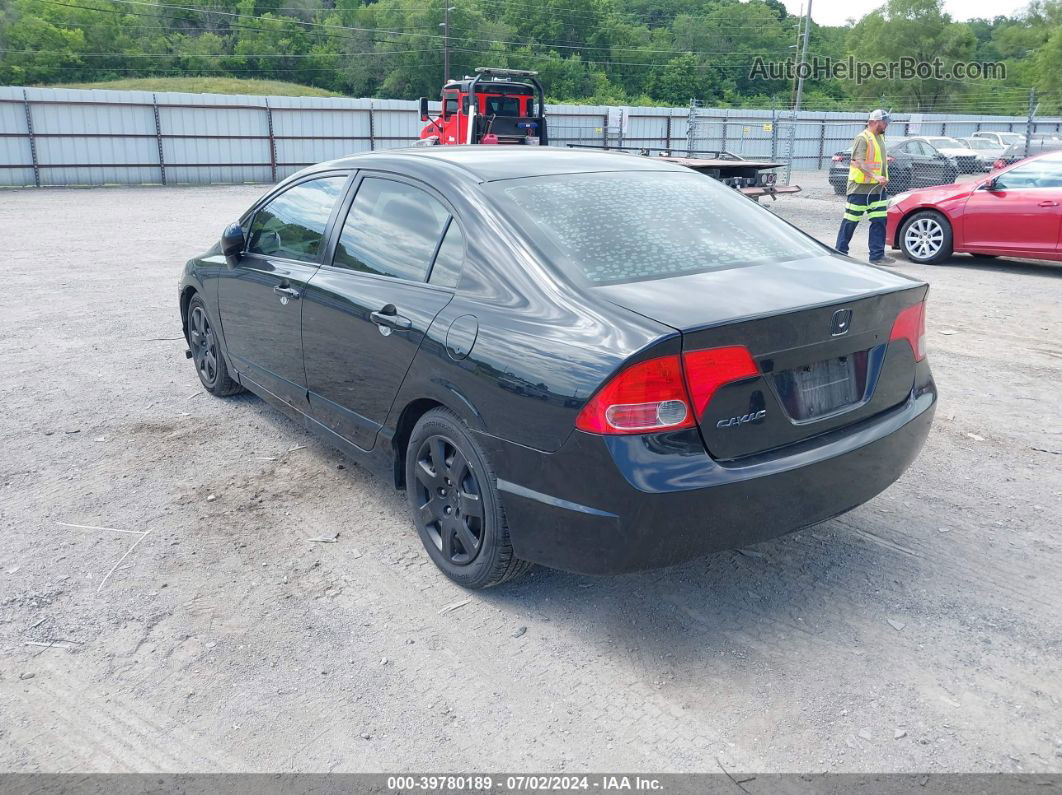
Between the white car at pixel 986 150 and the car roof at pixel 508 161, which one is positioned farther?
the white car at pixel 986 150

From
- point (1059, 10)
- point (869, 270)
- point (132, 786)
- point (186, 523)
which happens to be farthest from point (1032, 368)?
point (1059, 10)

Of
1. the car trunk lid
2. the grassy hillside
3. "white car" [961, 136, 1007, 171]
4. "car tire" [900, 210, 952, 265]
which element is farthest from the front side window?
the grassy hillside

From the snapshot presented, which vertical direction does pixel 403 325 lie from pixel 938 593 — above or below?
above

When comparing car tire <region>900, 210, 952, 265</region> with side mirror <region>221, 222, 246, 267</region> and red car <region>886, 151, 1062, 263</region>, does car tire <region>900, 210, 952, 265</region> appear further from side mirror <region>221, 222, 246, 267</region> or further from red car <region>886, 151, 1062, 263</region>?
side mirror <region>221, 222, 246, 267</region>

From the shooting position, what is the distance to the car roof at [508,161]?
362cm

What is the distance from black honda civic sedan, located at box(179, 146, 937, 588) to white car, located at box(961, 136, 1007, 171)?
28751 mm

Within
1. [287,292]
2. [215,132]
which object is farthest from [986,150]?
[287,292]

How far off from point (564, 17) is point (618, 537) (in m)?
90.7

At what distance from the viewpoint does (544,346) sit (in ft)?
9.38

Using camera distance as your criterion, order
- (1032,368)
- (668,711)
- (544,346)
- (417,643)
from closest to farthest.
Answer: (668,711), (544,346), (417,643), (1032,368)

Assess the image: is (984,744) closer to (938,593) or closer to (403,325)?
(938,593)

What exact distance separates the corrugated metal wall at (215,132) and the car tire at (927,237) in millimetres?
12465

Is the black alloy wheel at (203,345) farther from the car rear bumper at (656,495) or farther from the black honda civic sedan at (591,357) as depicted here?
the car rear bumper at (656,495)

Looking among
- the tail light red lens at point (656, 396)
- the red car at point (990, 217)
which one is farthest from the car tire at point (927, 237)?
the tail light red lens at point (656, 396)
